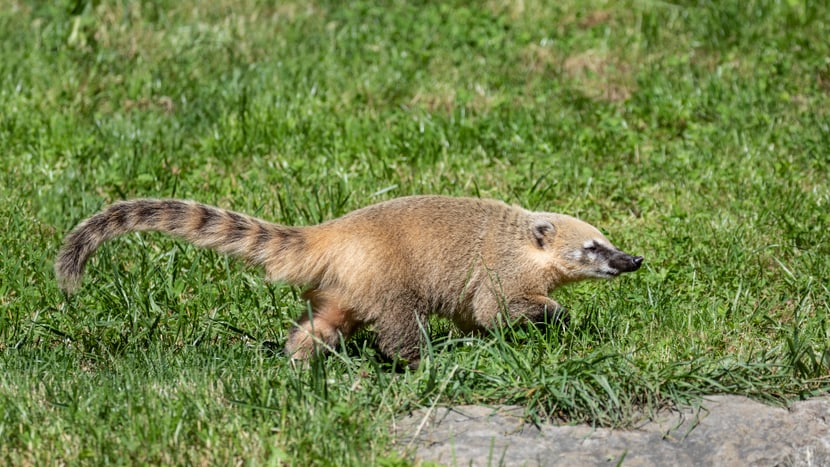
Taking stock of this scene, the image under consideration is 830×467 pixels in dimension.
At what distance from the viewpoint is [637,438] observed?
4.40 meters

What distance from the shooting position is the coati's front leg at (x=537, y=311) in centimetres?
572

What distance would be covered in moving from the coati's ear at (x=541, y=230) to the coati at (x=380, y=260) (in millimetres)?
108

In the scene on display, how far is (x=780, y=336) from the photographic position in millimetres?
5602

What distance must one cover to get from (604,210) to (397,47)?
292cm

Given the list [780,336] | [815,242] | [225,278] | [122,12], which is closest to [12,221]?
[225,278]

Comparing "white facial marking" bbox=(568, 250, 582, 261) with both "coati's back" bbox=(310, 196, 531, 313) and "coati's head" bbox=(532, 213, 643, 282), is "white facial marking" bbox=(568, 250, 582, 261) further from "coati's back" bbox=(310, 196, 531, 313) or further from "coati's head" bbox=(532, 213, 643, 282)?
"coati's back" bbox=(310, 196, 531, 313)

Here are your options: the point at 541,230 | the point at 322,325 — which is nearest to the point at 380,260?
the point at 322,325

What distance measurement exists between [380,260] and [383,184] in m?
2.30

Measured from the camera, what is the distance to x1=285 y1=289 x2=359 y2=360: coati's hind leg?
541cm

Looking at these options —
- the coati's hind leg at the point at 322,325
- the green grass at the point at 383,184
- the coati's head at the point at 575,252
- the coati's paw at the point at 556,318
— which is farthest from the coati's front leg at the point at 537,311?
the coati's hind leg at the point at 322,325

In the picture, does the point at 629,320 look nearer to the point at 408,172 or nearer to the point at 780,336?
the point at 780,336

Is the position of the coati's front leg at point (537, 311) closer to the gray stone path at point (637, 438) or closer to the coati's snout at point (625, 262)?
the coati's snout at point (625, 262)

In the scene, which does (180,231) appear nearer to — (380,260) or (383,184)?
(380,260)

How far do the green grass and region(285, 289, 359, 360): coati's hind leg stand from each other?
16 centimetres
